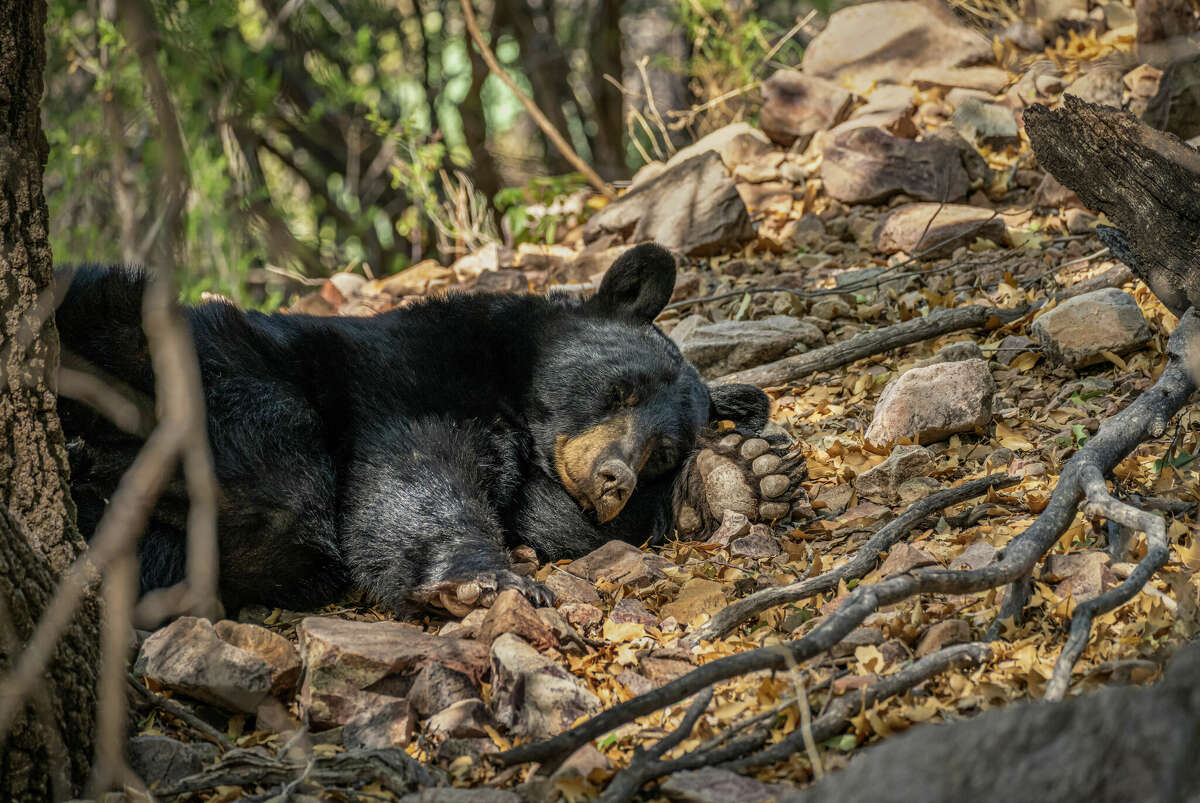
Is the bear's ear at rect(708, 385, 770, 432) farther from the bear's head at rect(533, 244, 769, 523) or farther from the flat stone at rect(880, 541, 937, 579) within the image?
the flat stone at rect(880, 541, 937, 579)

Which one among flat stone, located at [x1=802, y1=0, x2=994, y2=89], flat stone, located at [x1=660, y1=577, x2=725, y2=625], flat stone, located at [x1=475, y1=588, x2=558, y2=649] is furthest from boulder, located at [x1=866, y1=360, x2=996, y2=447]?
flat stone, located at [x1=802, y1=0, x2=994, y2=89]

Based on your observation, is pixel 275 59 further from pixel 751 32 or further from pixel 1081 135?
pixel 1081 135

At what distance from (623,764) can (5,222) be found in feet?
6.49

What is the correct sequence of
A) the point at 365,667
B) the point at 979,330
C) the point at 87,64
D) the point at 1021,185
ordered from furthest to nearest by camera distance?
the point at 87,64
the point at 1021,185
the point at 979,330
the point at 365,667

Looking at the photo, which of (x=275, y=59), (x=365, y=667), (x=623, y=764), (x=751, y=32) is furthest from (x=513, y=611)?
(x=275, y=59)

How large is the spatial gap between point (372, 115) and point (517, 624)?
757 centimetres

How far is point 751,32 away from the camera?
990 cm

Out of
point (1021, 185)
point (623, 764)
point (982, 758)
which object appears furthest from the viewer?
point (1021, 185)

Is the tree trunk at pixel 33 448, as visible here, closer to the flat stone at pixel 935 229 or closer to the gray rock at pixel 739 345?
the gray rock at pixel 739 345

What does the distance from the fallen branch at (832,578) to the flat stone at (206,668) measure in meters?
1.20

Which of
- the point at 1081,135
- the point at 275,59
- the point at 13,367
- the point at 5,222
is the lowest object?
the point at 1081,135

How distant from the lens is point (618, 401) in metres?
4.61

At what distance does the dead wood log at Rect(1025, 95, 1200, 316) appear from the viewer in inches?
130

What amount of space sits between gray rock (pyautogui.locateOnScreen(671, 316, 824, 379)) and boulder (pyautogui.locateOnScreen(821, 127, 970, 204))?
1.91 m
